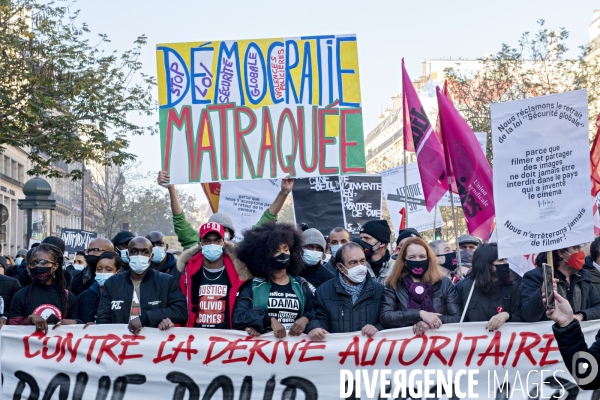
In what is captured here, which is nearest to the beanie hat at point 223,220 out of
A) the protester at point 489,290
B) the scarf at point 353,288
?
the scarf at point 353,288

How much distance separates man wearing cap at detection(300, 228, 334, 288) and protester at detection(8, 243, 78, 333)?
74.1 inches

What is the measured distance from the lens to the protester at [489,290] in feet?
21.8

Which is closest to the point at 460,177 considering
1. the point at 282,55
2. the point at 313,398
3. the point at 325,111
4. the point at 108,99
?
the point at 325,111

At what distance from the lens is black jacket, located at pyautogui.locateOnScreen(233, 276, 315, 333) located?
6.59 metres

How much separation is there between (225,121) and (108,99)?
12124 mm

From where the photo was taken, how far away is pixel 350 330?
6.74 meters

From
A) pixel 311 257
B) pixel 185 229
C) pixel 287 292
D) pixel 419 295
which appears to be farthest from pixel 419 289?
pixel 185 229

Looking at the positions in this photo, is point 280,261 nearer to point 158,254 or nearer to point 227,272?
point 227,272

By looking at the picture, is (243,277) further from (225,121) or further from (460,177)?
(460,177)

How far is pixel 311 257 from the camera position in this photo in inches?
305

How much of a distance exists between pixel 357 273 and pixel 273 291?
0.61 metres

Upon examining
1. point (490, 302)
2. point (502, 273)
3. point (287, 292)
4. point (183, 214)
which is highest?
point (183, 214)

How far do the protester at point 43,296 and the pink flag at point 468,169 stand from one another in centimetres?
339

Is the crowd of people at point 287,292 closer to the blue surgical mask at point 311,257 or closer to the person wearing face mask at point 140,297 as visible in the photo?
the person wearing face mask at point 140,297
